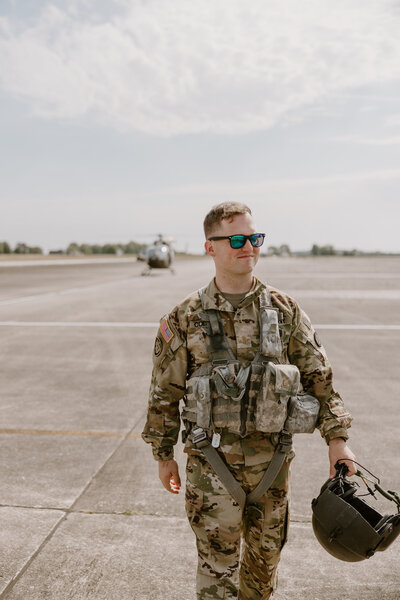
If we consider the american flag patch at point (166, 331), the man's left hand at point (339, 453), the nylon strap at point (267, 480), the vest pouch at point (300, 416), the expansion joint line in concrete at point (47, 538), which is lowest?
the expansion joint line in concrete at point (47, 538)

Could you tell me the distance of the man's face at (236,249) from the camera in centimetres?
251

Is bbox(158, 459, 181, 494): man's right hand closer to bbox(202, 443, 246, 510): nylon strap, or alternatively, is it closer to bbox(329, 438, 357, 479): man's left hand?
bbox(202, 443, 246, 510): nylon strap

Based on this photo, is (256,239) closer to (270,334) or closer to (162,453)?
(270,334)

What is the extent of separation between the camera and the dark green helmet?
7.45 feet

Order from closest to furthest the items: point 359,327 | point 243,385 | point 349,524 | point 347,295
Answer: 1. point 349,524
2. point 243,385
3. point 359,327
4. point 347,295

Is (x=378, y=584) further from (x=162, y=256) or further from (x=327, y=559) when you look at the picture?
(x=162, y=256)

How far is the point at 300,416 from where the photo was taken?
251cm

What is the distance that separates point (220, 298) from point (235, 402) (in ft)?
1.63

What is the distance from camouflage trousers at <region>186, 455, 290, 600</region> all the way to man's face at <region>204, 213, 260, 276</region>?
36.3 inches

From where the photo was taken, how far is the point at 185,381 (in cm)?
264

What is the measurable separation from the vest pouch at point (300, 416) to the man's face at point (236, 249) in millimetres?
664

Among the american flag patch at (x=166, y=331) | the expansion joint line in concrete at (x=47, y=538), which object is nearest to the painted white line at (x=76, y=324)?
the expansion joint line in concrete at (x=47, y=538)

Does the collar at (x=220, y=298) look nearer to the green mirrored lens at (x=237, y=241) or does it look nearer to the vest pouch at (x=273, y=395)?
the green mirrored lens at (x=237, y=241)

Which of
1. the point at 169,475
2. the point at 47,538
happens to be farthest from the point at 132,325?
the point at 169,475
